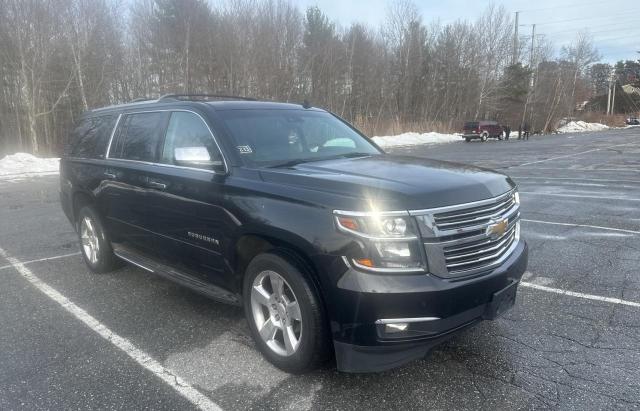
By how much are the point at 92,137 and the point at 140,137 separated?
1283 mm

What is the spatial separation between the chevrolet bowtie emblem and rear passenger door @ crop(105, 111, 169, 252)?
9.46 ft

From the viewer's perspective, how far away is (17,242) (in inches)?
277

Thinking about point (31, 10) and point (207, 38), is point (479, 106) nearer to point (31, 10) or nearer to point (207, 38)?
point (207, 38)

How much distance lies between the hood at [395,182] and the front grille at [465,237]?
2.4 inches

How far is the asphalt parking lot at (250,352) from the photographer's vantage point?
2.98 m

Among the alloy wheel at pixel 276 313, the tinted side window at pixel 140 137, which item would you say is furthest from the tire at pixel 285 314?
the tinted side window at pixel 140 137

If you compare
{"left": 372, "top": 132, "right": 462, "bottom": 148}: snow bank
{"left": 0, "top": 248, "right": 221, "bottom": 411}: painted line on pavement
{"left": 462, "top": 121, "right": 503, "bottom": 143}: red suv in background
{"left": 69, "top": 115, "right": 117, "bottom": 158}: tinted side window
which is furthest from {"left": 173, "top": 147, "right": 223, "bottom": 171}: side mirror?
{"left": 462, "top": 121, "right": 503, "bottom": 143}: red suv in background

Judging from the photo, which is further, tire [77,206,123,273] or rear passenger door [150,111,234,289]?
tire [77,206,123,273]

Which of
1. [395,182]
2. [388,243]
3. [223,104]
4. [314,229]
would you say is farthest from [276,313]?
[223,104]

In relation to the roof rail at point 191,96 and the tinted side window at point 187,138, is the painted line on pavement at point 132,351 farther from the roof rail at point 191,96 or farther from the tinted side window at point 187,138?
the roof rail at point 191,96

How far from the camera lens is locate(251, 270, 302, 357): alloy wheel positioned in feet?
10.4

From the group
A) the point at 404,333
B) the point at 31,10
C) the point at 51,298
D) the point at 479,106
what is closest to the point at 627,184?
the point at 404,333

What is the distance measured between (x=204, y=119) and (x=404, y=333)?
2309 millimetres

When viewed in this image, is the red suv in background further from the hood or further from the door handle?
the door handle
